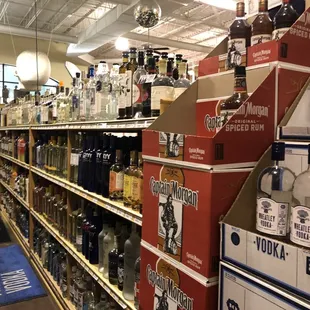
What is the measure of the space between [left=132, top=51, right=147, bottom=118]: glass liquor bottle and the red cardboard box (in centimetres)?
51

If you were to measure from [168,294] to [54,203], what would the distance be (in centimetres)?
237

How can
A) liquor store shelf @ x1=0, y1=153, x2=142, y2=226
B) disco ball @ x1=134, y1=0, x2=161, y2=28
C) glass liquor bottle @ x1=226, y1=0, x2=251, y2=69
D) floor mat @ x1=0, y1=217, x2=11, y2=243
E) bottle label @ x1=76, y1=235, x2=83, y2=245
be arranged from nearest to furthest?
1. glass liquor bottle @ x1=226, y1=0, x2=251, y2=69
2. liquor store shelf @ x1=0, y1=153, x2=142, y2=226
3. bottle label @ x1=76, y1=235, x2=83, y2=245
4. disco ball @ x1=134, y1=0, x2=161, y2=28
5. floor mat @ x1=0, y1=217, x2=11, y2=243

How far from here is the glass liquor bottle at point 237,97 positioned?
1108 mm

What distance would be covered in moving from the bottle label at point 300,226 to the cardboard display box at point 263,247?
0.12ft

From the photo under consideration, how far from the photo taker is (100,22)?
265 inches

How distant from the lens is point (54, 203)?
133 inches

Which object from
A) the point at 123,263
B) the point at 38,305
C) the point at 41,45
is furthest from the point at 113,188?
the point at 41,45

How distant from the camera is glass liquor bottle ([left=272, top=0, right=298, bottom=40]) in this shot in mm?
1188

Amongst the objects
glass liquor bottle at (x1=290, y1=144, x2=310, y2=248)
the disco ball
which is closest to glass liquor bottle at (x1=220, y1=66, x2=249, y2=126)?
glass liquor bottle at (x1=290, y1=144, x2=310, y2=248)

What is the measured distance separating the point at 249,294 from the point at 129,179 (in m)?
1.00

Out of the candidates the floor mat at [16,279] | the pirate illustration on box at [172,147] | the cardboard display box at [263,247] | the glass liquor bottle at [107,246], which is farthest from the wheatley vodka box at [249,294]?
the floor mat at [16,279]

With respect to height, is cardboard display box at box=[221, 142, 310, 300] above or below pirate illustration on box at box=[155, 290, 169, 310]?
above

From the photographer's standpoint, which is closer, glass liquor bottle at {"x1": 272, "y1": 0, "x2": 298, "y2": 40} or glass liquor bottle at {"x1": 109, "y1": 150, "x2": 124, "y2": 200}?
glass liquor bottle at {"x1": 272, "y1": 0, "x2": 298, "y2": 40}

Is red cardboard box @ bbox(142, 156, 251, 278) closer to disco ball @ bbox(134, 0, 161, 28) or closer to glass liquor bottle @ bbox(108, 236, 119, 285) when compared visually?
glass liquor bottle @ bbox(108, 236, 119, 285)
